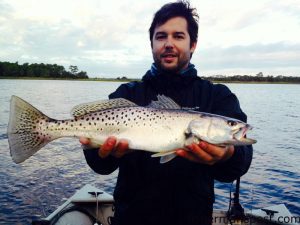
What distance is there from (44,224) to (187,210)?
334 centimetres

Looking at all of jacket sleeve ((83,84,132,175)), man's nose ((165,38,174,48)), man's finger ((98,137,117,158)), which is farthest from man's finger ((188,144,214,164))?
man's nose ((165,38,174,48))

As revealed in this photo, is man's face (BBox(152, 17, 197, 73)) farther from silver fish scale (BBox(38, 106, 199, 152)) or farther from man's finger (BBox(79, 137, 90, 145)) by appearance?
man's finger (BBox(79, 137, 90, 145))

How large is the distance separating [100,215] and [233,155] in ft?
14.8

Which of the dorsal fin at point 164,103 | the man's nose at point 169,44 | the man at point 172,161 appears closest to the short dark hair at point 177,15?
the man at point 172,161

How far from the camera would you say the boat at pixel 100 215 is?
6.60 meters

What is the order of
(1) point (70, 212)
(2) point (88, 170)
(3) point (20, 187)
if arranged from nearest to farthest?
1. (1) point (70, 212)
2. (3) point (20, 187)
3. (2) point (88, 170)

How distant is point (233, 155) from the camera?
13.0 ft

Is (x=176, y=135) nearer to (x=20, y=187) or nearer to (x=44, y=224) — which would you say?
(x=44, y=224)

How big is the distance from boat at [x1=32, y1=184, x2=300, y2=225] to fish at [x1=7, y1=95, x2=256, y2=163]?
8.20ft

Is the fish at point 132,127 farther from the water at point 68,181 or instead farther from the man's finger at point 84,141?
the water at point 68,181

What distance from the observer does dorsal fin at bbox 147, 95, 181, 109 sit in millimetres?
4242

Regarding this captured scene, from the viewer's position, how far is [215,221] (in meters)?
6.93

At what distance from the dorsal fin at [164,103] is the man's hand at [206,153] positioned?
1.94 ft

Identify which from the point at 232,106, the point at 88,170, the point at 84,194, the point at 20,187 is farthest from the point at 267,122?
the point at 232,106
